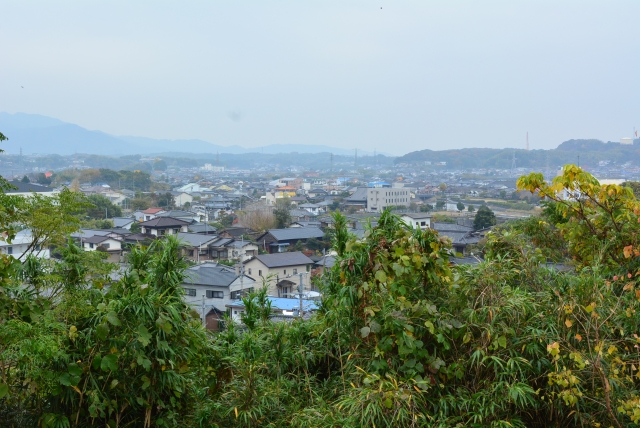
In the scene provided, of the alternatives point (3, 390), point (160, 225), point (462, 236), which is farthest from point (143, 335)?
point (160, 225)

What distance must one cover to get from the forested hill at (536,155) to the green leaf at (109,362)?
45.2 ft

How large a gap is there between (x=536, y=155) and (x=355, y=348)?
31.8m

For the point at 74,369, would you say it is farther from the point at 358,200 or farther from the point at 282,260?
the point at 358,200

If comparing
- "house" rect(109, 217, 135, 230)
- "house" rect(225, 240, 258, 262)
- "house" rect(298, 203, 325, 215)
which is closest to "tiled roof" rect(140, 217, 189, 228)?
"house" rect(225, 240, 258, 262)

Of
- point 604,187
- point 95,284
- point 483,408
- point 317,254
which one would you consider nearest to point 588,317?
point 483,408

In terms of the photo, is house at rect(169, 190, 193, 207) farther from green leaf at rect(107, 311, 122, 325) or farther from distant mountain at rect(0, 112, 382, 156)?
distant mountain at rect(0, 112, 382, 156)

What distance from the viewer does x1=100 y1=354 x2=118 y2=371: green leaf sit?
8.38 ft

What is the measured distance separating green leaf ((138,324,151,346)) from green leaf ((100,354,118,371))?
150mm

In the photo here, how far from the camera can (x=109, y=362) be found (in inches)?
101

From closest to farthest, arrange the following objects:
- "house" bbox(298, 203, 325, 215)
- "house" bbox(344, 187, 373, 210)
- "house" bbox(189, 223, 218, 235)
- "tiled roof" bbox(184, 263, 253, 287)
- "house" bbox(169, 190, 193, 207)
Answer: "tiled roof" bbox(184, 263, 253, 287)
"house" bbox(189, 223, 218, 235)
"house" bbox(344, 187, 373, 210)
"house" bbox(298, 203, 325, 215)
"house" bbox(169, 190, 193, 207)

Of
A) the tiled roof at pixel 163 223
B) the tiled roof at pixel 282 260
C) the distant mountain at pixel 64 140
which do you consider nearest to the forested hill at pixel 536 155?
the tiled roof at pixel 282 260

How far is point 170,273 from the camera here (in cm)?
282

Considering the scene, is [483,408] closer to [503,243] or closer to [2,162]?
[503,243]

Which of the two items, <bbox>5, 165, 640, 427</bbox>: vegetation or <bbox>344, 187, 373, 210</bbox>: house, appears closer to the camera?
<bbox>5, 165, 640, 427</bbox>: vegetation
